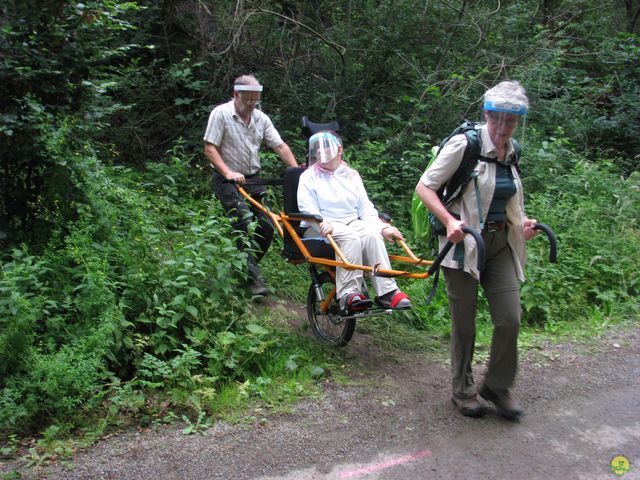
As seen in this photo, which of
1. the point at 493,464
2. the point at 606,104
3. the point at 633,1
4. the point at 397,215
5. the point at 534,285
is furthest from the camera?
the point at 633,1

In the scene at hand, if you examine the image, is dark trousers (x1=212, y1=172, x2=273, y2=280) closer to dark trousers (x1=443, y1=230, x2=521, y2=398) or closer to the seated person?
the seated person

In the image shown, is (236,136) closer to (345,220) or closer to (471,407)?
(345,220)

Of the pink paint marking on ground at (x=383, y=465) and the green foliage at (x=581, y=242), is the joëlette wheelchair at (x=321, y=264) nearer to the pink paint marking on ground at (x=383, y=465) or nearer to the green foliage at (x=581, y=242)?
the pink paint marking on ground at (x=383, y=465)

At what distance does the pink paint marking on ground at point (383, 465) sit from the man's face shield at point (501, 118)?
2.03m

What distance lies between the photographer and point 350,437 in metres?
4.38

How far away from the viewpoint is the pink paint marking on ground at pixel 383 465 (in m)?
3.93

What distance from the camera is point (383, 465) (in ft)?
13.3

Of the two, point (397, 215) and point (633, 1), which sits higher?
point (633, 1)

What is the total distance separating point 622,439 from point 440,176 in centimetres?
219

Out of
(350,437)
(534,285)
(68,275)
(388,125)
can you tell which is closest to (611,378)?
(534,285)

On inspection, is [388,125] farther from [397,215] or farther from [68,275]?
[68,275]

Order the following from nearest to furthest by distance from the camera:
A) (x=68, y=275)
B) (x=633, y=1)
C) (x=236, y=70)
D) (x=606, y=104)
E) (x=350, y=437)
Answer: (x=350, y=437) < (x=68, y=275) < (x=236, y=70) < (x=606, y=104) < (x=633, y=1)

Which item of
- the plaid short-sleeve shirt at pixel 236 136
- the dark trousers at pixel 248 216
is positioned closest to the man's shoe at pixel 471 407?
the dark trousers at pixel 248 216

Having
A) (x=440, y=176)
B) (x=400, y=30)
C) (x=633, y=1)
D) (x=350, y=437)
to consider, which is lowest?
(x=350, y=437)
